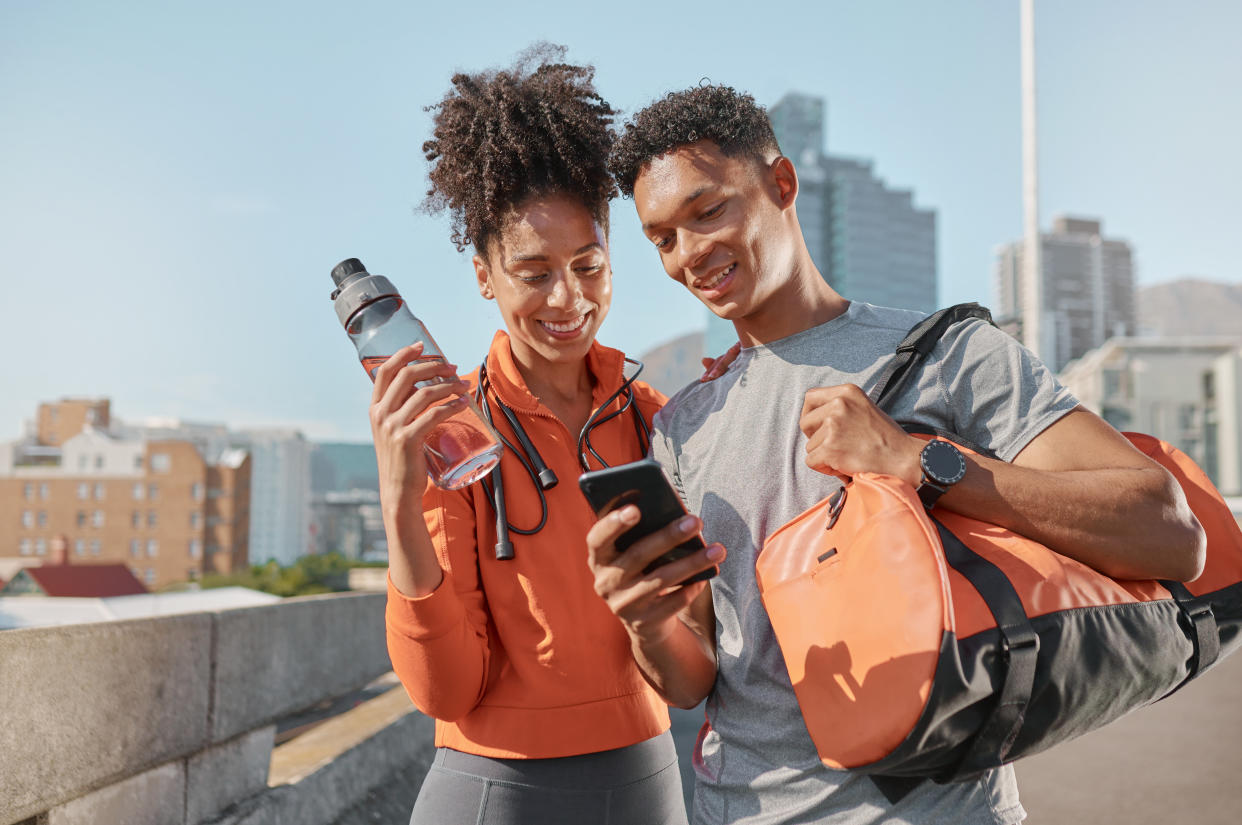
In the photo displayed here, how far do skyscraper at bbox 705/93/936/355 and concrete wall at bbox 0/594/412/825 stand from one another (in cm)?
13420

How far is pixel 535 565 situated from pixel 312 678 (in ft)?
8.35

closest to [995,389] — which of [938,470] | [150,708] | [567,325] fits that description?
[938,470]

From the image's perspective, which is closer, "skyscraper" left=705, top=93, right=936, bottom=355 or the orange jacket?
the orange jacket

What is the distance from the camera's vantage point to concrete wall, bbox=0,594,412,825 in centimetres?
231

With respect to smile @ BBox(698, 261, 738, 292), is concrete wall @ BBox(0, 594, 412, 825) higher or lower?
lower

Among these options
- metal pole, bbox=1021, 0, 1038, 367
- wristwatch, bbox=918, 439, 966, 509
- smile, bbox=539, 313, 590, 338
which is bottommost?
wristwatch, bbox=918, 439, 966, 509

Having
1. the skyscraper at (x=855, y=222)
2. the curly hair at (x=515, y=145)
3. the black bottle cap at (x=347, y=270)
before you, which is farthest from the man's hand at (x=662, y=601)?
the skyscraper at (x=855, y=222)

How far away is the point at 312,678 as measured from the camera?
4.40 m

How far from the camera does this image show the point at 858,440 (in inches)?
65.1

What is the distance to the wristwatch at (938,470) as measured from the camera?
1.59 metres

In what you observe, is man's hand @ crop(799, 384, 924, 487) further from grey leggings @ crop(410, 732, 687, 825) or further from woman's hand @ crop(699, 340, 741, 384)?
grey leggings @ crop(410, 732, 687, 825)

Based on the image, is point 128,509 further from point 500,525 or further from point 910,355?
point 910,355

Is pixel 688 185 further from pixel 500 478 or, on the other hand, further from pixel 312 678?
pixel 312 678

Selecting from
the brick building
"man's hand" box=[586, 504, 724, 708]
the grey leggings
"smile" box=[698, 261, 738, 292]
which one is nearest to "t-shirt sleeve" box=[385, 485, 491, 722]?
the grey leggings
